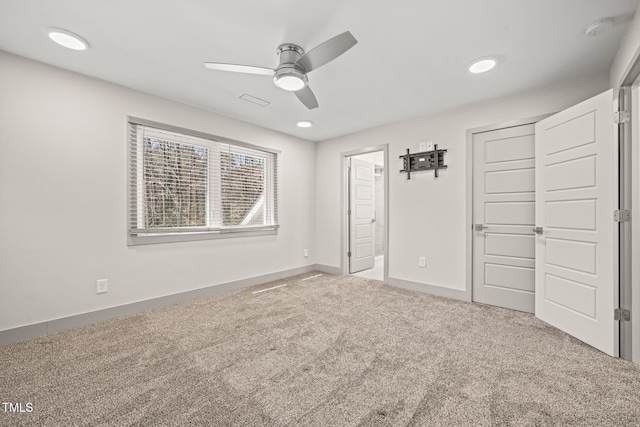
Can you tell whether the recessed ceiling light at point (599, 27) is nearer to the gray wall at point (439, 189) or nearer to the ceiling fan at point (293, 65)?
the gray wall at point (439, 189)

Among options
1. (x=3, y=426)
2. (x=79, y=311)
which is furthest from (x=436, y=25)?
(x=79, y=311)

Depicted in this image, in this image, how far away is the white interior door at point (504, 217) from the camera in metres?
2.93

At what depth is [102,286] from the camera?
2701mm

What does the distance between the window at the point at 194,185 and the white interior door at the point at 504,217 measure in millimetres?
2922

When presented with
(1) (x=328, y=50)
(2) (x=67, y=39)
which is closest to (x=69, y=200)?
(2) (x=67, y=39)

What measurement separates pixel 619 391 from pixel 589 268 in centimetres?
96

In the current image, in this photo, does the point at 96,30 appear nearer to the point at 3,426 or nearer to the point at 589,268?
the point at 3,426

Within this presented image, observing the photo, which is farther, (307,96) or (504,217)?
(504,217)

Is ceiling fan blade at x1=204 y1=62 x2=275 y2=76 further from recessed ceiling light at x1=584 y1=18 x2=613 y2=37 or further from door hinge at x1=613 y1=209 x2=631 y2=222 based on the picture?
door hinge at x1=613 y1=209 x2=631 y2=222

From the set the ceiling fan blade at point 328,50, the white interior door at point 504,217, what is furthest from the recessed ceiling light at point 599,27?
the ceiling fan blade at point 328,50

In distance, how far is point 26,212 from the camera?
232cm

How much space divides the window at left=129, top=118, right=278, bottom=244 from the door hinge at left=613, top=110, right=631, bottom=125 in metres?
3.83

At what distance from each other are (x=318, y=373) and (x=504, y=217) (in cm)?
269

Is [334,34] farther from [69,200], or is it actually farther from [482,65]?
[69,200]
